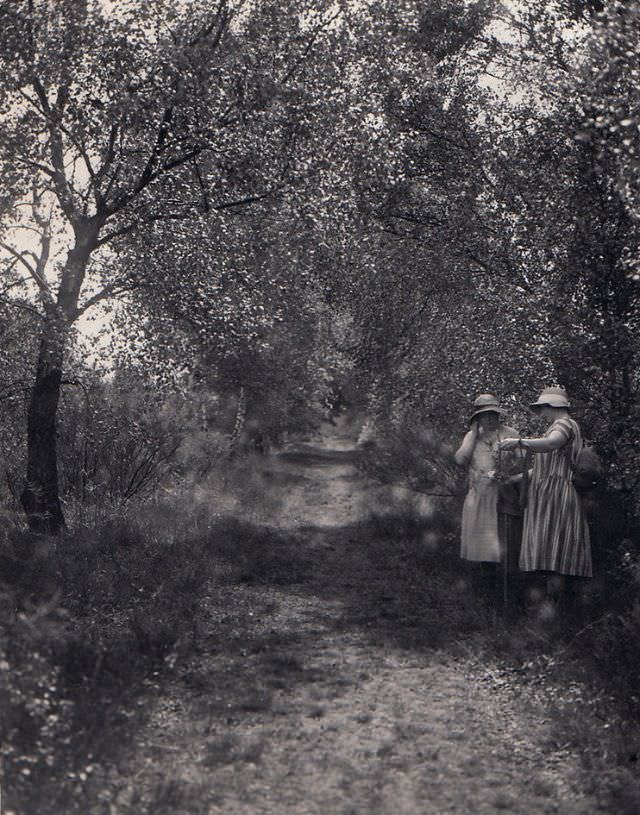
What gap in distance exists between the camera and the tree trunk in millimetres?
13070

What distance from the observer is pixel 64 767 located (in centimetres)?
511

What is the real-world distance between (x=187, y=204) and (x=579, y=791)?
9.37 metres

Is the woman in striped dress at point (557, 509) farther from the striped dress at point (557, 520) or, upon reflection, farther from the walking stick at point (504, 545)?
the walking stick at point (504, 545)

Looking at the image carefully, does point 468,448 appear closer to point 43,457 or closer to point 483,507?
point 483,507

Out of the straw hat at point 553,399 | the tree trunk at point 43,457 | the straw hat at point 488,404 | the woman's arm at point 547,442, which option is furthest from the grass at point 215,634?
the straw hat at point 488,404

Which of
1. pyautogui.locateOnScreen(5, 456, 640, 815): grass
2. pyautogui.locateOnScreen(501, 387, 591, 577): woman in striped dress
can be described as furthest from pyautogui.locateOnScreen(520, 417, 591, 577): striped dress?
pyautogui.locateOnScreen(5, 456, 640, 815): grass

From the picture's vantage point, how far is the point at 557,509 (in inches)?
366

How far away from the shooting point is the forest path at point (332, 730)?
211 inches

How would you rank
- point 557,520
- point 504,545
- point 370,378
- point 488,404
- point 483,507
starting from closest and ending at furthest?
point 557,520 → point 504,545 → point 483,507 → point 488,404 → point 370,378

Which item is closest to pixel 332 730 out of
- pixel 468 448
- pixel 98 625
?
pixel 98 625

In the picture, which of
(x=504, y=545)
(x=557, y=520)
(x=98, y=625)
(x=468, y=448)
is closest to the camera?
(x=98, y=625)

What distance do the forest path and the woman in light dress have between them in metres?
1.25

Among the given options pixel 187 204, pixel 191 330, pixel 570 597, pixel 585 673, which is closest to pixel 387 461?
pixel 191 330

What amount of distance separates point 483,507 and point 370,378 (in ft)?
24.8
